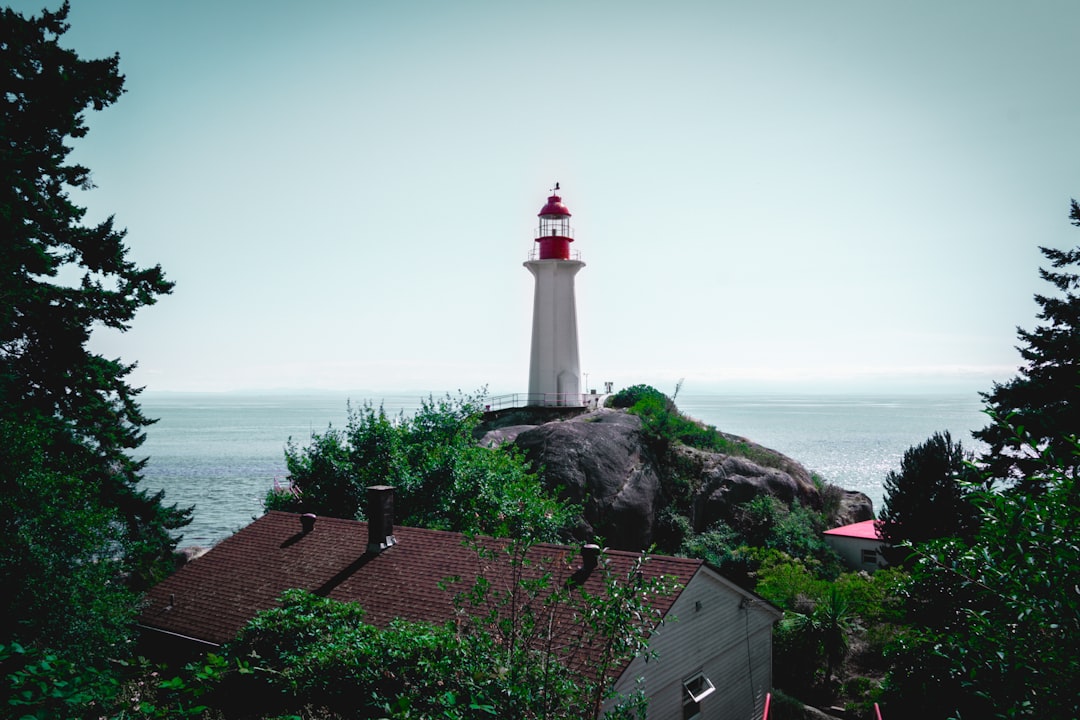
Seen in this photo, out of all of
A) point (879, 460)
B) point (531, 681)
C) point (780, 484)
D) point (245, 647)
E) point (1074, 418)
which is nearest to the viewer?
point (531, 681)

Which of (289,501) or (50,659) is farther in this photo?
(289,501)

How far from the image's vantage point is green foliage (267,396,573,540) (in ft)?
84.2

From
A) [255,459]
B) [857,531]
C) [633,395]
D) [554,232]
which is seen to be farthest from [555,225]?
[255,459]

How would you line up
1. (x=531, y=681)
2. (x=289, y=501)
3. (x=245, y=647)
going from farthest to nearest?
1. (x=289, y=501)
2. (x=245, y=647)
3. (x=531, y=681)

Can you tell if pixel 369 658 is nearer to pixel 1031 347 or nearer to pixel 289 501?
pixel 289 501

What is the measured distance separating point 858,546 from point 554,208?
2939cm

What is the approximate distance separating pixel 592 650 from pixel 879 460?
108905 millimetres

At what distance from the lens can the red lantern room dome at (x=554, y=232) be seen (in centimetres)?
4875

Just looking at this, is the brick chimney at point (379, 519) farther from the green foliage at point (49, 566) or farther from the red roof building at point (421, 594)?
the green foliage at point (49, 566)

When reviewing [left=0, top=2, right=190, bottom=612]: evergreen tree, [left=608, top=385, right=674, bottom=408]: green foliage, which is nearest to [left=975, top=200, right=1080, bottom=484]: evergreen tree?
[left=608, top=385, right=674, bottom=408]: green foliage

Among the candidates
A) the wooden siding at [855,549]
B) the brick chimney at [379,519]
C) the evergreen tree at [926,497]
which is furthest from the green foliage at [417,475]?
the wooden siding at [855,549]

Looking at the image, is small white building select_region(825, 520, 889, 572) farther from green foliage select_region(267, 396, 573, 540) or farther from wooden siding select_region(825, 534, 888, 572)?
green foliage select_region(267, 396, 573, 540)

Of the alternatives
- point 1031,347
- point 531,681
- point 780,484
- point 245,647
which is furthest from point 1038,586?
point 780,484

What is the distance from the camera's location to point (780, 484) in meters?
36.2
